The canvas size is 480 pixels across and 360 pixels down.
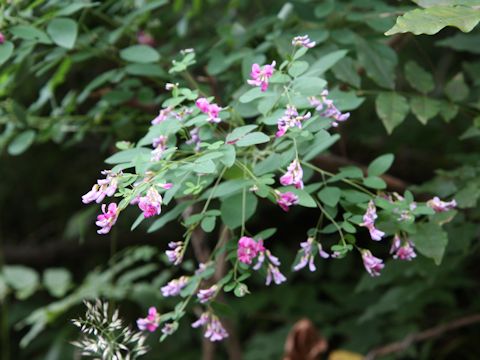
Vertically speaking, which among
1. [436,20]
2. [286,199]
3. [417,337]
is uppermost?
[436,20]

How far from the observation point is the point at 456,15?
0.82 meters

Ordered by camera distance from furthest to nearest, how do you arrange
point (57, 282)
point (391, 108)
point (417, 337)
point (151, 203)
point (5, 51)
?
point (57, 282), point (417, 337), point (391, 108), point (5, 51), point (151, 203)

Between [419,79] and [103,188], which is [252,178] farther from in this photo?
[419,79]

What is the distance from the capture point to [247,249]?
0.90 meters

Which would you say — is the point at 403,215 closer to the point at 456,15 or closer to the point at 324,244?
the point at 456,15

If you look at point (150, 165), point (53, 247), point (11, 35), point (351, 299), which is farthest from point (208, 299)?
point (53, 247)

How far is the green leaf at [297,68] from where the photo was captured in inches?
36.0

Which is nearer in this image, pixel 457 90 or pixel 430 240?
pixel 430 240

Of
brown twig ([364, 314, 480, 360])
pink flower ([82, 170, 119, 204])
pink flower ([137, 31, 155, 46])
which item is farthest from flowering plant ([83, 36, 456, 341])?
brown twig ([364, 314, 480, 360])

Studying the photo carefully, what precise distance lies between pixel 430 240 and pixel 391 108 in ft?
0.90

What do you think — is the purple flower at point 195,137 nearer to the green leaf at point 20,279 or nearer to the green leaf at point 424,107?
the green leaf at point 424,107

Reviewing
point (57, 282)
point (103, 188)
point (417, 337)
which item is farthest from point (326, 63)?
point (57, 282)

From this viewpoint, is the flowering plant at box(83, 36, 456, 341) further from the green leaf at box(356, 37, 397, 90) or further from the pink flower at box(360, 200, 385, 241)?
the green leaf at box(356, 37, 397, 90)

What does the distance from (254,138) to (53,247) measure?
191cm
